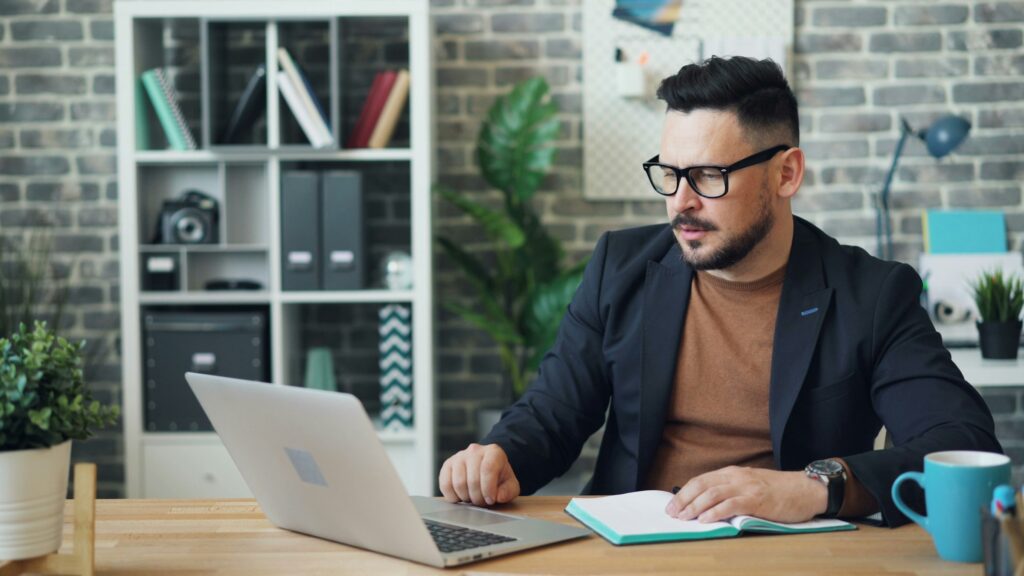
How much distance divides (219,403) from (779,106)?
106 cm

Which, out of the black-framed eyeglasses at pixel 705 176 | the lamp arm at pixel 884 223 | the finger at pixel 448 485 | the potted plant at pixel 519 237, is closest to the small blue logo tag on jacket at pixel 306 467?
the finger at pixel 448 485

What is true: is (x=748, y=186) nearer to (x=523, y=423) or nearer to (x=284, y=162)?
(x=523, y=423)

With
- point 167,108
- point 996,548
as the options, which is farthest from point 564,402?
point 167,108

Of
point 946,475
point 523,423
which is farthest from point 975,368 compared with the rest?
point 946,475

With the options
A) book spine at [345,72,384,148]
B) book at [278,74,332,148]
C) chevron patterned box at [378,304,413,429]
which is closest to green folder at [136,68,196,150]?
book at [278,74,332,148]

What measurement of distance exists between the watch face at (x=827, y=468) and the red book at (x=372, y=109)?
7.50ft

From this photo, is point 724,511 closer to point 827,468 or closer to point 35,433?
point 827,468

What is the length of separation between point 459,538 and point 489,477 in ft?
0.72

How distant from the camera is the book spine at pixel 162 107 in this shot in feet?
11.3

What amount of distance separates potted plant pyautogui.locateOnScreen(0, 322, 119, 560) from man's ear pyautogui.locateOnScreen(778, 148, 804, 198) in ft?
3.94

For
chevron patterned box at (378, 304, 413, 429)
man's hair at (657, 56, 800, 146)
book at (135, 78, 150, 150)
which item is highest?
book at (135, 78, 150, 150)

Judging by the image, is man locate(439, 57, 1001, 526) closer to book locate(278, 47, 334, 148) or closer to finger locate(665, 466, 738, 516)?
finger locate(665, 466, 738, 516)

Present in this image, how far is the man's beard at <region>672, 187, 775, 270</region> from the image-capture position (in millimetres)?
1833

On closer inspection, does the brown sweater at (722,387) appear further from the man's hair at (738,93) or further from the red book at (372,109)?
the red book at (372,109)
